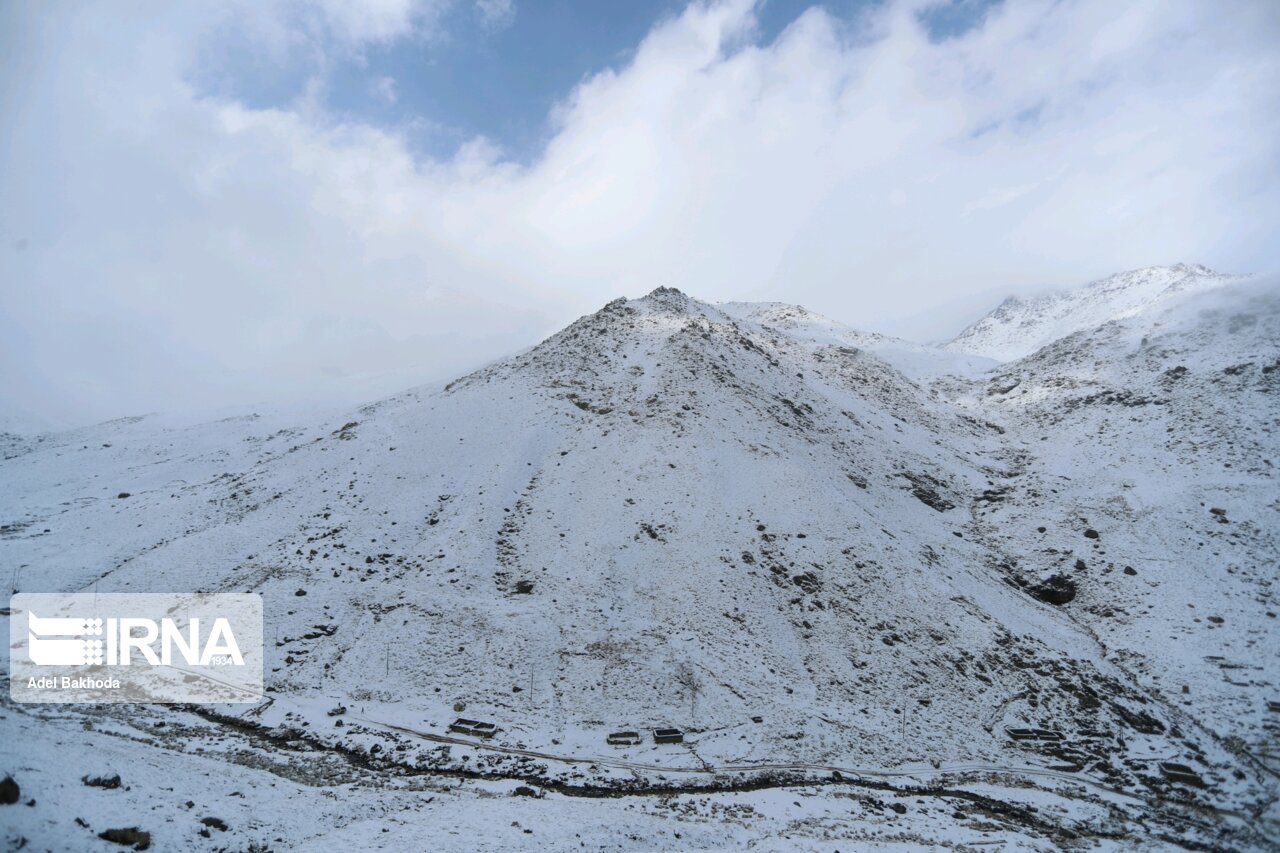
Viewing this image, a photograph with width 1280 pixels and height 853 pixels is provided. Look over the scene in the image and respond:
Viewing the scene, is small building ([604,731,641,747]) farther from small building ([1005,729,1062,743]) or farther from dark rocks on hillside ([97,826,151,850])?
small building ([1005,729,1062,743])

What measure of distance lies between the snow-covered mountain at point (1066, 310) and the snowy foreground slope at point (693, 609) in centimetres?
6212

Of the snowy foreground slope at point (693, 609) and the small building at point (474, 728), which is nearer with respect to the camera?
the snowy foreground slope at point (693, 609)

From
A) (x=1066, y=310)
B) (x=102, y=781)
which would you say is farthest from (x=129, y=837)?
(x=1066, y=310)

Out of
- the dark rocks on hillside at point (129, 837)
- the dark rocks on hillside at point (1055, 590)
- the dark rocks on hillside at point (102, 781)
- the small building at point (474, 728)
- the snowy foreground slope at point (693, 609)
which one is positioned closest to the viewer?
the dark rocks on hillside at point (129, 837)

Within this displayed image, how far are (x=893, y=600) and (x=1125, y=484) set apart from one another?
829 inches

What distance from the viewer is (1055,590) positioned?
3216 cm

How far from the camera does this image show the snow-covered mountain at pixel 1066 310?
10619 centimetres

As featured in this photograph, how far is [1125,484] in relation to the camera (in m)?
37.9

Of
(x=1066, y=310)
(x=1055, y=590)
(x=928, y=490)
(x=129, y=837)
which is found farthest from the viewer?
(x=1066, y=310)

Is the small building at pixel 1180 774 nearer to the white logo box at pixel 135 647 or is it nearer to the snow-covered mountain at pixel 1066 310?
the white logo box at pixel 135 647

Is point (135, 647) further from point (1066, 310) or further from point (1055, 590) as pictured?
point (1066, 310)

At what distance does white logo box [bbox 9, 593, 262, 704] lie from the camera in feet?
70.4

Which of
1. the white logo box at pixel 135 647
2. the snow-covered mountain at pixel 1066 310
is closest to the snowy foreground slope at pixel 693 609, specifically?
the white logo box at pixel 135 647

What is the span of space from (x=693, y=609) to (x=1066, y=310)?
13465cm
